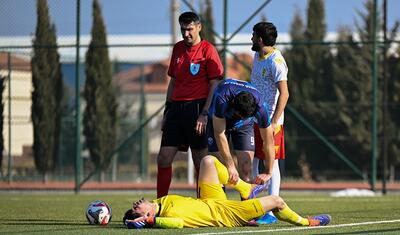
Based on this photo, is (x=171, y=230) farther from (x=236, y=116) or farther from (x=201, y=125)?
(x=201, y=125)

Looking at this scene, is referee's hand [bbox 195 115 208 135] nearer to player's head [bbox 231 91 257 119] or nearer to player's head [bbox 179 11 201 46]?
player's head [bbox 179 11 201 46]

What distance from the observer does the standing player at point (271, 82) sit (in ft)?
32.3

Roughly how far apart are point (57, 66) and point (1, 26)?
4.57 ft

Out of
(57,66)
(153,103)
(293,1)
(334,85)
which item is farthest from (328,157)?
(153,103)

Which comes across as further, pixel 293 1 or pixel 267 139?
pixel 293 1

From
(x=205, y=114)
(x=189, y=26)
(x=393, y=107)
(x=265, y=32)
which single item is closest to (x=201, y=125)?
(x=205, y=114)

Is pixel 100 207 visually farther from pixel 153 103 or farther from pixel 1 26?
pixel 153 103

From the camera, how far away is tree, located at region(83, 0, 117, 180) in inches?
925

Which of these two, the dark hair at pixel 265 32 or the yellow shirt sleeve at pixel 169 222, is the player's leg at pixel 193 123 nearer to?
the dark hair at pixel 265 32

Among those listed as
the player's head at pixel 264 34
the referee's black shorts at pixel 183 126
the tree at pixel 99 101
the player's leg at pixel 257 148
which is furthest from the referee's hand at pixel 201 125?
the tree at pixel 99 101

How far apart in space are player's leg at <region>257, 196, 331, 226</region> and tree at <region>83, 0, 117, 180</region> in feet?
46.9

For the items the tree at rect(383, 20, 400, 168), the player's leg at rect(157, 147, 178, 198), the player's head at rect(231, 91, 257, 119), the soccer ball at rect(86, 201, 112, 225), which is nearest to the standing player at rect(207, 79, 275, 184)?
the player's head at rect(231, 91, 257, 119)

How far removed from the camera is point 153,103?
3922 centimetres

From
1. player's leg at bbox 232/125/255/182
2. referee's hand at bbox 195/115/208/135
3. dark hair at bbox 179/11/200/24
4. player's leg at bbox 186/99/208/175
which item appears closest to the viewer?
player's leg at bbox 232/125/255/182
